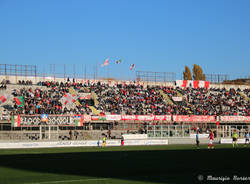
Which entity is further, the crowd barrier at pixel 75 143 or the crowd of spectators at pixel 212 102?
the crowd of spectators at pixel 212 102

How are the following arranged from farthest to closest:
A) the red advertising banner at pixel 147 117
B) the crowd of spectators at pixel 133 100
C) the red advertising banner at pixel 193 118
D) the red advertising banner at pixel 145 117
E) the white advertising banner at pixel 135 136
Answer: the red advertising banner at pixel 193 118, the red advertising banner at pixel 145 117, the red advertising banner at pixel 147 117, the crowd of spectators at pixel 133 100, the white advertising banner at pixel 135 136

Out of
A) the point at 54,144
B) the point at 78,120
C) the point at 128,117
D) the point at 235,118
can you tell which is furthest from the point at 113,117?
the point at 235,118

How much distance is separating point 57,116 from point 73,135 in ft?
12.2

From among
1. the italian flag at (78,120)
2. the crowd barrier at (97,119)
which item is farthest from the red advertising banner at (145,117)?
the italian flag at (78,120)

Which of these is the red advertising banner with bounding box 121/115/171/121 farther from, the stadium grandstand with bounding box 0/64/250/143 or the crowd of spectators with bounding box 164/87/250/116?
the crowd of spectators with bounding box 164/87/250/116

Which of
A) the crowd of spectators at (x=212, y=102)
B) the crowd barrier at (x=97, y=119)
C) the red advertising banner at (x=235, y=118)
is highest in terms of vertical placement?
the crowd of spectators at (x=212, y=102)

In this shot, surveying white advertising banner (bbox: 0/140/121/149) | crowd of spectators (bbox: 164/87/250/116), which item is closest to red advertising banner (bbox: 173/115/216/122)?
crowd of spectators (bbox: 164/87/250/116)

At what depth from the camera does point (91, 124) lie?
64.0m

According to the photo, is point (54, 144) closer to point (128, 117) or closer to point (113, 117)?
point (113, 117)

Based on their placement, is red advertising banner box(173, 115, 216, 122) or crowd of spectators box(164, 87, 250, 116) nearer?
red advertising banner box(173, 115, 216, 122)

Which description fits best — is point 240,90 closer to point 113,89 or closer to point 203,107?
point 203,107

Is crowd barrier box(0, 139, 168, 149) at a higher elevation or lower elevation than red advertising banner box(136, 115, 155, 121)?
lower

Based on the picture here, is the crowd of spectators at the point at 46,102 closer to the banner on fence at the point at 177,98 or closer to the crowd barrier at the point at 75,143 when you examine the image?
the crowd barrier at the point at 75,143

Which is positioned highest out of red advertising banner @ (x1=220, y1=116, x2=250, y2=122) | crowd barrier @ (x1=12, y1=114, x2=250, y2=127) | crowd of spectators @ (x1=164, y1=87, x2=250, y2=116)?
crowd of spectators @ (x1=164, y1=87, x2=250, y2=116)
